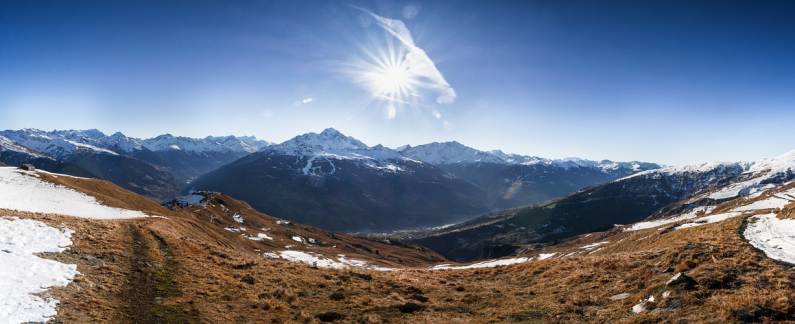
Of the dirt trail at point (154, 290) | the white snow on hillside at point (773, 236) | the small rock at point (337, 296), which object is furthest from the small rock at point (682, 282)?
the dirt trail at point (154, 290)

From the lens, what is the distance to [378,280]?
30.2 meters

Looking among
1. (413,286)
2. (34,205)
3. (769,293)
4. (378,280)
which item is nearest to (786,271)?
(769,293)

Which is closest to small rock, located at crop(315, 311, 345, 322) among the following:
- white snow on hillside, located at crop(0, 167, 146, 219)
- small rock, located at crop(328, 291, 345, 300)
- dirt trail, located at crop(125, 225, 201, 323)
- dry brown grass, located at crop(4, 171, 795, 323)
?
dry brown grass, located at crop(4, 171, 795, 323)

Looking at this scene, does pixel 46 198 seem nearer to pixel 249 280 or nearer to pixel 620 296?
pixel 249 280

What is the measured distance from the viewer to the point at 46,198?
58906 millimetres

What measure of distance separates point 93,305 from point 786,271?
3026 cm

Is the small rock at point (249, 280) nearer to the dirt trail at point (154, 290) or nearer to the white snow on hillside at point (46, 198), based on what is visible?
the dirt trail at point (154, 290)

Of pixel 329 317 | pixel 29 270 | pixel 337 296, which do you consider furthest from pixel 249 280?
pixel 29 270

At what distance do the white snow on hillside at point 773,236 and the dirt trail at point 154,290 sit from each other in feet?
94.2

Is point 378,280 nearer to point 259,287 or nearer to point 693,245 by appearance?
point 259,287

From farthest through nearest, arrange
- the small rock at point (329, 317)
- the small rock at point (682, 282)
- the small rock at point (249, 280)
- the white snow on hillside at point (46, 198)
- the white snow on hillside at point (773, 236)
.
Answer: the white snow on hillside at point (46, 198) → the small rock at point (249, 280) → the white snow on hillside at point (773, 236) → the small rock at point (329, 317) → the small rock at point (682, 282)

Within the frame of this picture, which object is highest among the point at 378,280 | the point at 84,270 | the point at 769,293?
the point at 769,293

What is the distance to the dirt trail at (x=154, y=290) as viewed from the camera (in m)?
19.1

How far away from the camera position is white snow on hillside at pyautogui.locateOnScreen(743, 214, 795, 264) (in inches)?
852
